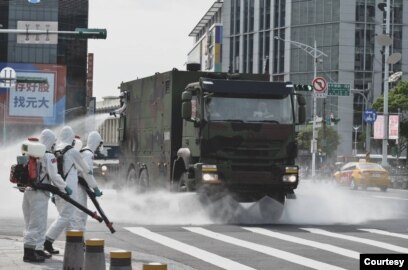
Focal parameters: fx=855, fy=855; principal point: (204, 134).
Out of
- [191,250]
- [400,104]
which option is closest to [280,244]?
[191,250]

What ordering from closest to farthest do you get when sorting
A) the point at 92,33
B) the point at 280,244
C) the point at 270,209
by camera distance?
the point at 280,244, the point at 270,209, the point at 92,33

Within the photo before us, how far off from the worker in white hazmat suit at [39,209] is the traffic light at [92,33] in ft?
51.0

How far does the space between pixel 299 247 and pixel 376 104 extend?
66.2m

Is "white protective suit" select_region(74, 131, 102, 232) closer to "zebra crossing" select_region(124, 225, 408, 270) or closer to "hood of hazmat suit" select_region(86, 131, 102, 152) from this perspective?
"hood of hazmat suit" select_region(86, 131, 102, 152)

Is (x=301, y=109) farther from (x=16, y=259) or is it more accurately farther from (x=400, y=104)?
(x=400, y=104)

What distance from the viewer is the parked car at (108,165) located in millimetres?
26688

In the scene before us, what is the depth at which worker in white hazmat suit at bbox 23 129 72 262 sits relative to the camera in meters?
11.7

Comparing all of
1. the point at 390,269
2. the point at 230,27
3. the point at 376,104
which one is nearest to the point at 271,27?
the point at 230,27

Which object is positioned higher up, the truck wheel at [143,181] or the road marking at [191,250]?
the truck wheel at [143,181]

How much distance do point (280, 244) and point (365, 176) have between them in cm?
2884

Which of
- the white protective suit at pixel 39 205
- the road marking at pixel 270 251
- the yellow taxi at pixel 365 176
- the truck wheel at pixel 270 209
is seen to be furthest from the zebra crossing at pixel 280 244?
the yellow taxi at pixel 365 176

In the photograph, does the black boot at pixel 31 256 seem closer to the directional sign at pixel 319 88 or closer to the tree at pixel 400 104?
the directional sign at pixel 319 88

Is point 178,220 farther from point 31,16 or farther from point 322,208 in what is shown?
point 31,16

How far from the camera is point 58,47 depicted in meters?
121
